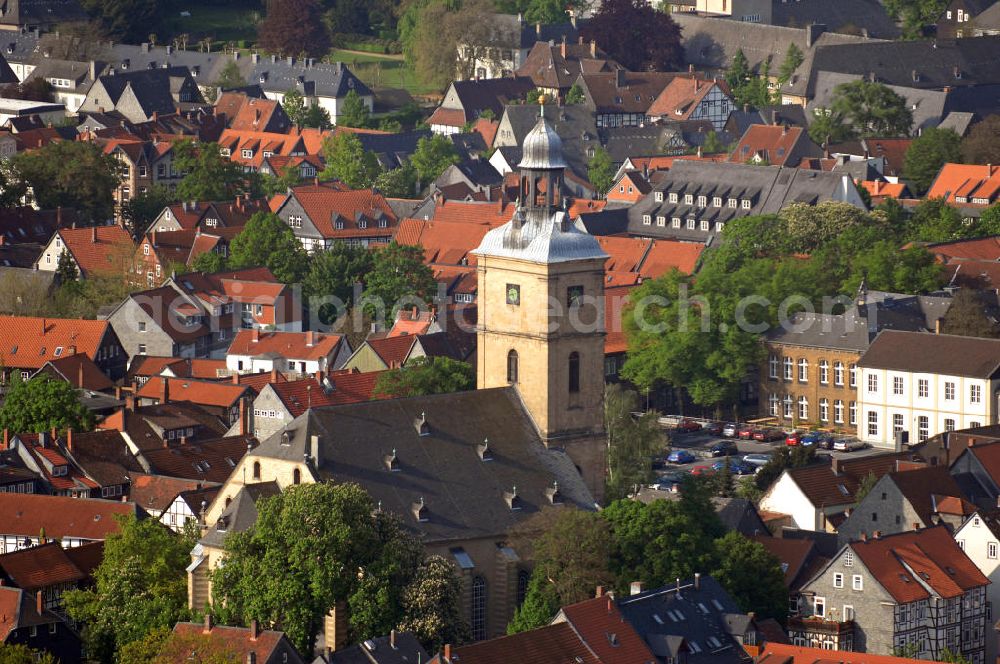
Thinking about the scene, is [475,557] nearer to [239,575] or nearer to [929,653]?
[239,575]

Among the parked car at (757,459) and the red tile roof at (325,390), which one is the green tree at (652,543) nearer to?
the red tile roof at (325,390)

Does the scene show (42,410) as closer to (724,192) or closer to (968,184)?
(724,192)

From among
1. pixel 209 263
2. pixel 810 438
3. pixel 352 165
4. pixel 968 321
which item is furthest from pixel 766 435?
pixel 352 165

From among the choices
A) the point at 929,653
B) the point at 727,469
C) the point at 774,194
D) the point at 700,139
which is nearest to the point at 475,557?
the point at 929,653

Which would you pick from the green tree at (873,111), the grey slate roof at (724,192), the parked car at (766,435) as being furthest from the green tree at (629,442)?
the green tree at (873,111)

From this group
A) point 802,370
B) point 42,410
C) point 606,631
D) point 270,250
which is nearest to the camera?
point 606,631
